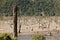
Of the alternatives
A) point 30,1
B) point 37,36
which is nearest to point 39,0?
point 30,1

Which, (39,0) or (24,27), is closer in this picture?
(24,27)

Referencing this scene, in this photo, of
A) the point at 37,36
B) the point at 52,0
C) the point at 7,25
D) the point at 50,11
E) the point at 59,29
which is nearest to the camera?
the point at 37,36

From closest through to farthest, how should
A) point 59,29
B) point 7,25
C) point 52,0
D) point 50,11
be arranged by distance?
point 59,29, point 7,25, point 50,11, point 52,0

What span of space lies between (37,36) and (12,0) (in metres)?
42.3

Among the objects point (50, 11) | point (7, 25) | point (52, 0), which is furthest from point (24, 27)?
point (52, 0)

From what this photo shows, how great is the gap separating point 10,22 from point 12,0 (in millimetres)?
17959

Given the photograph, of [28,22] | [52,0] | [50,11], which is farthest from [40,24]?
[52,0]

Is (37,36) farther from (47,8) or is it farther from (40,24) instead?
(47,8)

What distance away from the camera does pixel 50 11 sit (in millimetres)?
54469

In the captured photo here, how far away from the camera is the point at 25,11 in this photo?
55.4 meters

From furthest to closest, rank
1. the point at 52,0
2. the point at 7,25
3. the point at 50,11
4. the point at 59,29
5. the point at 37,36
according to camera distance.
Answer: the point at 52,0 → the point at 50,11 → the point at 7,25 → the point at 59,29 → the point at 37,36

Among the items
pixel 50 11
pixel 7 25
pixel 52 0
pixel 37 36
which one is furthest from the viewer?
pixel 52 0

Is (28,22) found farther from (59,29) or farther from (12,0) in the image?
(12,0)

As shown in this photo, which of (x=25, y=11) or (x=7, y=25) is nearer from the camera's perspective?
(x=7, y=25)
